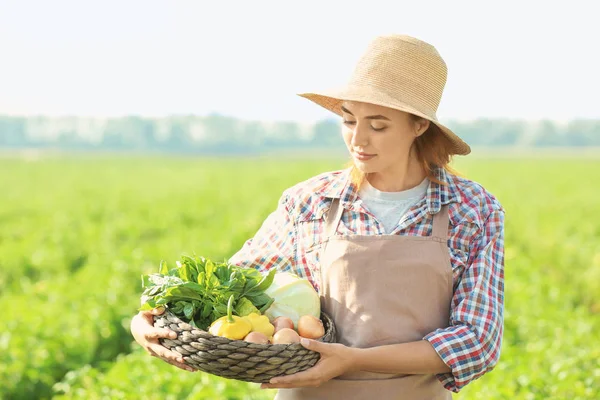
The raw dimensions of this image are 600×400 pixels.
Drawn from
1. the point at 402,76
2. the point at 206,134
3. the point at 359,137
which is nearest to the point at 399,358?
the point at 359,137

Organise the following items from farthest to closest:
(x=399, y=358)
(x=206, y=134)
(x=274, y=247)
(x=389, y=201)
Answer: (x=206, y=134) < (x=274, y=247) < (x=389, y=201) < (x=399, y=358)

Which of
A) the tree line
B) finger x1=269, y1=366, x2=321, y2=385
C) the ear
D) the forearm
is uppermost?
the ear

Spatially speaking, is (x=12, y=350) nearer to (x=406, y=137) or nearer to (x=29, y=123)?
(x=406, y=137)

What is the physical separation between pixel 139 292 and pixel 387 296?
5256 millimetres

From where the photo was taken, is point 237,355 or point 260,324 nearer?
point 237,355

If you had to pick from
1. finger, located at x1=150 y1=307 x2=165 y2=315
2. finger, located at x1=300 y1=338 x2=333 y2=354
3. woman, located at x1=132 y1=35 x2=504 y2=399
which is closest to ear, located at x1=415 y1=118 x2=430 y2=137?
woman, located at x1=132 y1=35 x2=504 y2=399

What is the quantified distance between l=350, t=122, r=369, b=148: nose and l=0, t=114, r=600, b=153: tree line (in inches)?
4091

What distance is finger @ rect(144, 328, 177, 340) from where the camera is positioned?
237cm

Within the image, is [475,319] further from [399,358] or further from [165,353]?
[165,353]

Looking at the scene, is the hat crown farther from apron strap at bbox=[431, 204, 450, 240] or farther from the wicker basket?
the wicker basket

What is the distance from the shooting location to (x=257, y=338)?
90.7 inches

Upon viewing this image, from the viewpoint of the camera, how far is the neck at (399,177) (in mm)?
2717

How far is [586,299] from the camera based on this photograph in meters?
9.23

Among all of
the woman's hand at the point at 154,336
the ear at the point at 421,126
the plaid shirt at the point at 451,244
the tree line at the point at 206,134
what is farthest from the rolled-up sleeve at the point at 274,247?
the tree line at the point at 206,134
